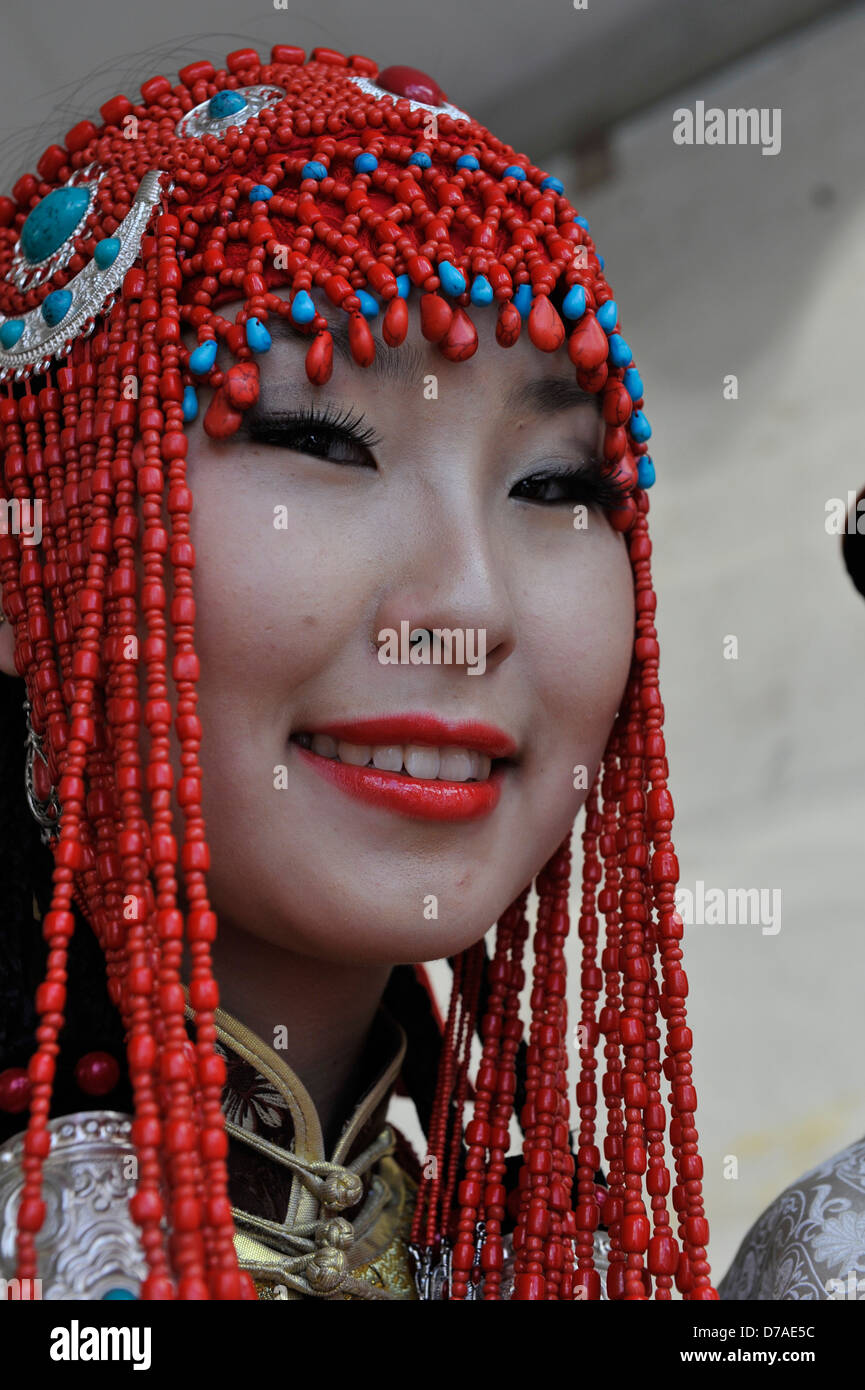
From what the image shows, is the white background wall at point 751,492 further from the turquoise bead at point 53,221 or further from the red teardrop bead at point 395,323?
the red teardrop bead at point 395,323

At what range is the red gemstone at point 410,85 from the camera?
4.41 ft

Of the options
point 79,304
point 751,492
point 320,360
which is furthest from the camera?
point 751,492

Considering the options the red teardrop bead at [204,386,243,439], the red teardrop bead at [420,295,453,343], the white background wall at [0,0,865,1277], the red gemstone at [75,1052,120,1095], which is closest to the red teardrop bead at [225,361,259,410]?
the red teardrop bead at [204,386,243,439]

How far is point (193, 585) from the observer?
1094 millimetres

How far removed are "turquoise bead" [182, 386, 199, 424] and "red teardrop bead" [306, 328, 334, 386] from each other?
9cm

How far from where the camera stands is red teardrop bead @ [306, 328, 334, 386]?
1.09m

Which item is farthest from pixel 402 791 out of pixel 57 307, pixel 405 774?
pixel 57 307

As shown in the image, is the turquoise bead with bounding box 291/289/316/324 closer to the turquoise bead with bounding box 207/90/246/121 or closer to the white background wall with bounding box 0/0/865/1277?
the turquoise bead with bounding box 207/90/246/121

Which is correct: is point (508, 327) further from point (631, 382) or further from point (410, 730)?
point (410, 730)

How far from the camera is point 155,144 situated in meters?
1.28

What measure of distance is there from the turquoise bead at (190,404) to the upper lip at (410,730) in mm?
249

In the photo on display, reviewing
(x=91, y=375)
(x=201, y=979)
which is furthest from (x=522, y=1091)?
(x=91, y=375)

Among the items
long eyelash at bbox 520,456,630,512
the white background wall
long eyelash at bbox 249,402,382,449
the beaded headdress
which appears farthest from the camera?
the white background wall

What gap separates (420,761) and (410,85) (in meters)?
0.64
